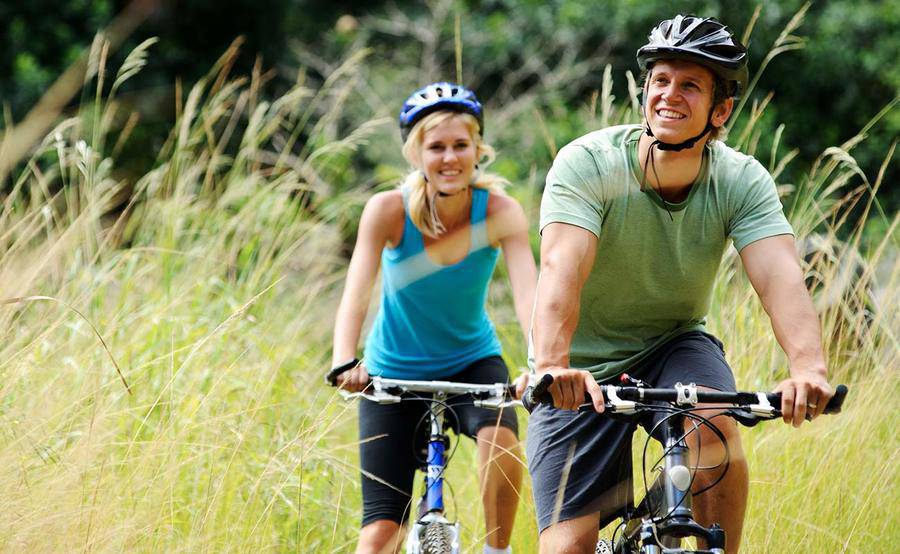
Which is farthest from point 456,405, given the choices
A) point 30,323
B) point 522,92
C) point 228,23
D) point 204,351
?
point 228,23

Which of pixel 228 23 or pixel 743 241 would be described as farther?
pixel 228 23

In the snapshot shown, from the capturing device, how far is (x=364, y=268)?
4.16m

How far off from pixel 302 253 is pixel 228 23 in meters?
8.58

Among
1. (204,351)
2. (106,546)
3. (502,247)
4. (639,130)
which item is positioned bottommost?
(106,546)

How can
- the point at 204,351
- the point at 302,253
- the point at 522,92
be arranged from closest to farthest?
the point at 204,351, the point at 302,253, the point at 522,92

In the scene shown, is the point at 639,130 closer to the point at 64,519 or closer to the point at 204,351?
the point at 204,351

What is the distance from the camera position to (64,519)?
10.6 feet

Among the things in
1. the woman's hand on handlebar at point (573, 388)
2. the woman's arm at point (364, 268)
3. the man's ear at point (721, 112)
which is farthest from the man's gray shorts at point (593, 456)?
the woman's arm at point (364, 268)

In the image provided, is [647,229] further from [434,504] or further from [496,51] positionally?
[496,51]

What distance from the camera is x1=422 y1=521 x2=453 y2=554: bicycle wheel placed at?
3.68 meters

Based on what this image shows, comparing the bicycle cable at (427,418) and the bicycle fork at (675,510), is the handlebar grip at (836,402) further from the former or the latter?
the bicycle cable at (427,418)

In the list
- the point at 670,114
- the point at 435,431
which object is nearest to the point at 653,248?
the point at 670,114

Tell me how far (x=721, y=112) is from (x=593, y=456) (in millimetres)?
1055

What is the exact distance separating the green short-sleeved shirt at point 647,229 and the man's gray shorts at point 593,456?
0.11 meters
